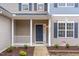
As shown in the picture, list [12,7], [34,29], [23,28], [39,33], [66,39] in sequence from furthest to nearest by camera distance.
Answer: [39,33] → [34,29] → [23,28] → [12,7] → [66,39]

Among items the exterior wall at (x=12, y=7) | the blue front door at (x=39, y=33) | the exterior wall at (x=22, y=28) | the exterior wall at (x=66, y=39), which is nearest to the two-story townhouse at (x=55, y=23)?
the exterior wall at (x=66, y=39)

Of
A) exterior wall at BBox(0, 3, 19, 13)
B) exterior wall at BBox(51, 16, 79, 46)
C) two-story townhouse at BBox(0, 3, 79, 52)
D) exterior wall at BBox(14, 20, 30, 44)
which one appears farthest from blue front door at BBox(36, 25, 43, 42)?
exterior wall at BBox(0, 3, 19, 13)

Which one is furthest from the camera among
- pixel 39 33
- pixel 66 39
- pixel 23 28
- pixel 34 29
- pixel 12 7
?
pixel 39 33

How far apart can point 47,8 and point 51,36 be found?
273cm

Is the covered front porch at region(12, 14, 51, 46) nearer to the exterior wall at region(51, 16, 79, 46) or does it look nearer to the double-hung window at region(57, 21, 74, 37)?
the exterior wall at region(51, 16, 79, 46)

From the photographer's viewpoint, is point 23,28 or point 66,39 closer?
point 66,39

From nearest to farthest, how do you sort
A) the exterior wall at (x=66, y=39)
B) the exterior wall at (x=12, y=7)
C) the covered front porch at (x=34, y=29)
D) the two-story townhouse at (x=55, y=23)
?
the two-story townhouse at (x=55, y=23), the exterior wall at (x=66, y=39), the exterior wall at (x=12, y=7), the covered front porch at (x=34, y=29)

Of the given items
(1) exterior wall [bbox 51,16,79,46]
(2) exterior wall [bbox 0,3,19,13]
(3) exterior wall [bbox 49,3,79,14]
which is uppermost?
(2) exterior wall [bbox 0,3,19,13]

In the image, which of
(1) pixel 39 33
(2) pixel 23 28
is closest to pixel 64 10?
(1) pixel 39 33

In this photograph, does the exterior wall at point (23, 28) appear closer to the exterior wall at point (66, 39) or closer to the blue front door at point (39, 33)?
the blue front door at point (39, 33)

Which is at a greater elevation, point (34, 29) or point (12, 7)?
point (12, 7)

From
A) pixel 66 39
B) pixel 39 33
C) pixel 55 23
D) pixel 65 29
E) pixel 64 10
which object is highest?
pixel 64 10

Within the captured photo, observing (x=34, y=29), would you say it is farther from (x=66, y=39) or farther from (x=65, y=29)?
(x=66, y=39)

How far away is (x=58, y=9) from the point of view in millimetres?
20266
